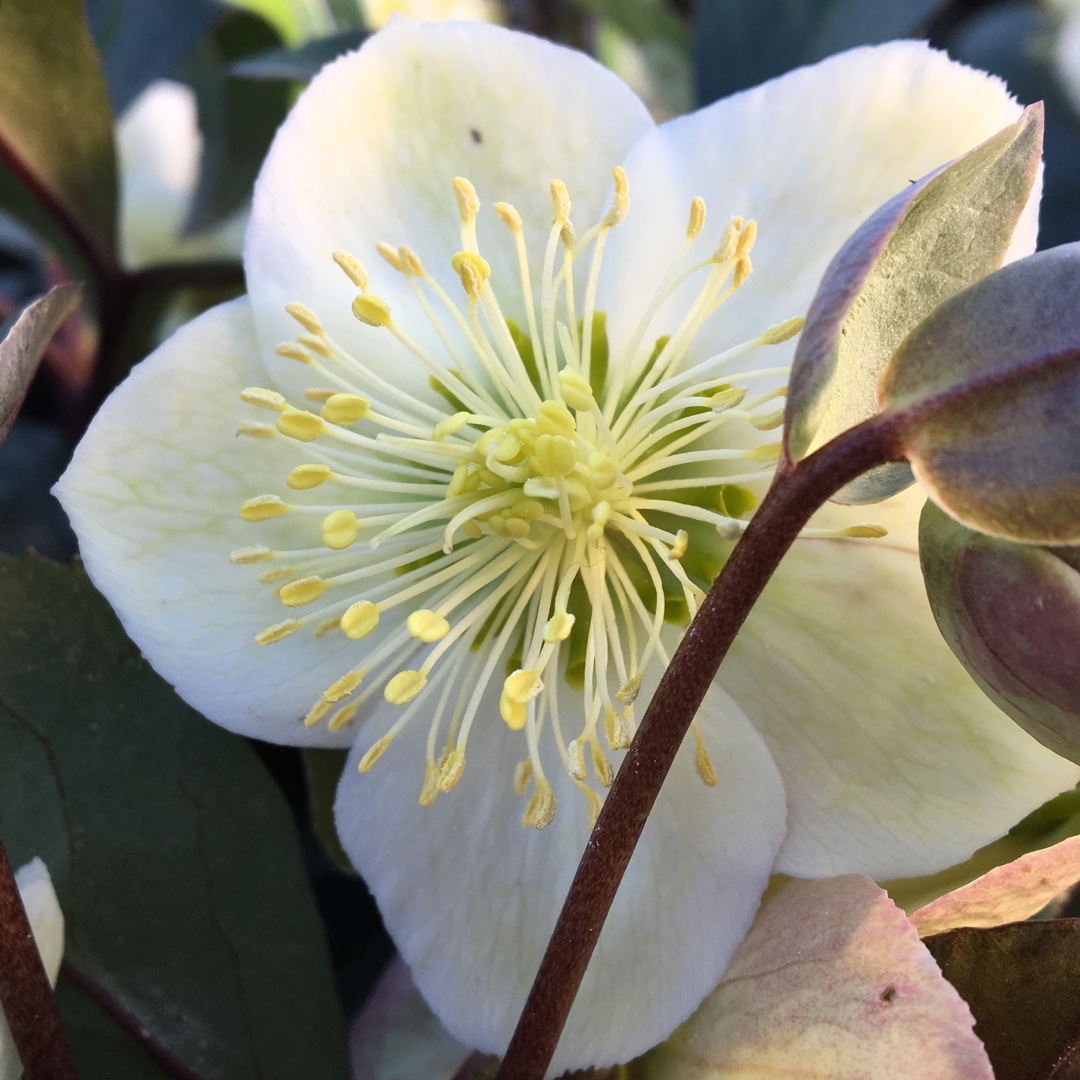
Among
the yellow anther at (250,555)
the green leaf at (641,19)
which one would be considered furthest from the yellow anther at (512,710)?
the green leaf at (641,19)

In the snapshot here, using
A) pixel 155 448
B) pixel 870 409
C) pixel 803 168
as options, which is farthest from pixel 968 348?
pixel 155 448

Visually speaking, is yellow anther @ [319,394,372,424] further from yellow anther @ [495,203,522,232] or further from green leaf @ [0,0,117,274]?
green leaf @ [0,0,117,274]

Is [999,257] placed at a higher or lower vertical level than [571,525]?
higher

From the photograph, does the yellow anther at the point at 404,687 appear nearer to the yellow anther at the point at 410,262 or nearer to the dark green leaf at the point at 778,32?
the yellow anther at the point at 410,262

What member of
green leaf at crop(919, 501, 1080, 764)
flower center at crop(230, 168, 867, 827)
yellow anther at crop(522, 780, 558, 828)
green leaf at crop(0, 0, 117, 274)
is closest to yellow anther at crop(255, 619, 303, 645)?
flower center at crop(230, 168, 867, 827)

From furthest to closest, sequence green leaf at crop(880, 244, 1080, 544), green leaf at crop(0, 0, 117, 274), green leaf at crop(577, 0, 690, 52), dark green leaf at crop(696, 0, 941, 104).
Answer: green leaf at crop(577, 0, 690, 52) → dark green leaf at crop(696, 0, 941, 104) → green leaf at crop(0, 0, 117, 274) → green leaf at crop(880, 244, 1080, 544)

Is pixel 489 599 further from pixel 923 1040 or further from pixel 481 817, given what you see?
pixel 923 1040

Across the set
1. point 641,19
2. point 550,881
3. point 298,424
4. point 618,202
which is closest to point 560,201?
point 618,202
